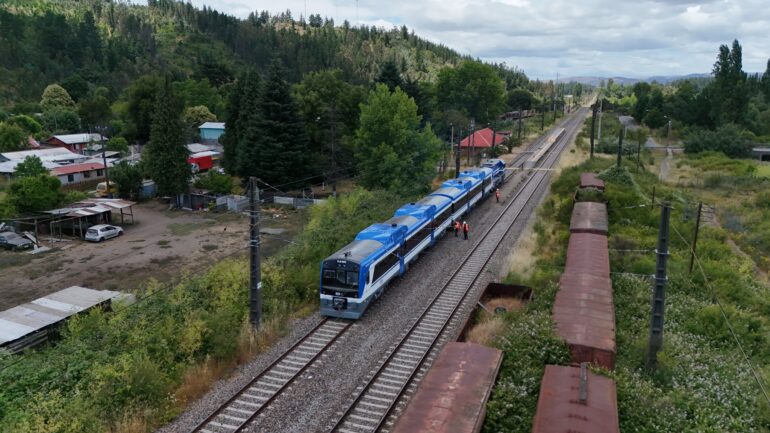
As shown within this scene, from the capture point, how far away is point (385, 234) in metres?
24.0

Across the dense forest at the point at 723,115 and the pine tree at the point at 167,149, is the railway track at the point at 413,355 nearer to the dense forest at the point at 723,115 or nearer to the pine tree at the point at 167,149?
the pine tree at the point at 167,149

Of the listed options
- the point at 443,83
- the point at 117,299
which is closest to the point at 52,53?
the point at 443,83

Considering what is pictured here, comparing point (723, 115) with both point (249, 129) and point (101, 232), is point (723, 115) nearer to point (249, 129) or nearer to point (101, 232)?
point (249, 129)

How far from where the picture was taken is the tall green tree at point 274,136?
4822 centimetres

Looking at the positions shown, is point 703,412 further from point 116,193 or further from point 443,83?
point 443,83

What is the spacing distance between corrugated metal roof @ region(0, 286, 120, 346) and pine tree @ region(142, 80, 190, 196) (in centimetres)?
2513

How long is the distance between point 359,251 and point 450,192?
14.3m

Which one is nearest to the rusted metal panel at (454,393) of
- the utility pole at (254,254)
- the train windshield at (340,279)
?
the train windshield at (340,279)

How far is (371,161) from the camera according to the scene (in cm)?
4475

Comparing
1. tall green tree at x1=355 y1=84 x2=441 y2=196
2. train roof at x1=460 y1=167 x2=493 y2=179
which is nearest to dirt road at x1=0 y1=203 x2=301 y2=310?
tall green tree at x1=355 y1=84 x2=441 y2=196

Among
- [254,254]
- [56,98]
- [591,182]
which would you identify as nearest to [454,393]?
[254,254]

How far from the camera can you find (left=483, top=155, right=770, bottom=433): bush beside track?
42.7 feet

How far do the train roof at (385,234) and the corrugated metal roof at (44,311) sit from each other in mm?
11674

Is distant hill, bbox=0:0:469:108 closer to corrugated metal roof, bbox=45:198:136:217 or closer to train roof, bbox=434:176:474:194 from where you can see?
train roof, bbox=434:176:474:194
